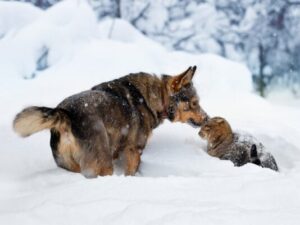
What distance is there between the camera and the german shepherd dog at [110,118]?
5.15 meters

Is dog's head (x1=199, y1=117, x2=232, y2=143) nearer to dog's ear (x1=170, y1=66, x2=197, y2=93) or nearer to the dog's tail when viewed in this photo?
dog's ear (x1=170, y1=66, x2=197, y2=93)

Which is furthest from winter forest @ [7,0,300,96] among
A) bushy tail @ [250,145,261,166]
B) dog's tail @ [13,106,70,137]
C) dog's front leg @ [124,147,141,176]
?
dog's tail @ [13,106,70,137]

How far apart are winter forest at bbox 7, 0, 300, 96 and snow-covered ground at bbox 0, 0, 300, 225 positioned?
0.76 metres

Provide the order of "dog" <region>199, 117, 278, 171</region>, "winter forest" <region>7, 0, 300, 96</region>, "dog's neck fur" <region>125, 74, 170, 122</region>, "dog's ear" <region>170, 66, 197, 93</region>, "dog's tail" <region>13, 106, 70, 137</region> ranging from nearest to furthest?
"dog's tail" <region>13, 106, 70, 137</region>
"dog's neck fur" <region>125, 74, 170, 122</region>
"dog's ear" <region>170, 66, 197, 93</region>
"dog" <region>199, 117, 278, 171</region>
"winter forest" <region>7, 0, 300, 96</region>

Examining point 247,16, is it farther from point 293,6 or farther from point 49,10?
point 49,10

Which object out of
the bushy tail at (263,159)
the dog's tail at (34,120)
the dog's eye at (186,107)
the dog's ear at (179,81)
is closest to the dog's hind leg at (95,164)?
the dog's tail at (34,120)

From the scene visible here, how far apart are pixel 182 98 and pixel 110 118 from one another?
58.6 inches

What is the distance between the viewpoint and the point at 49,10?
12.2m

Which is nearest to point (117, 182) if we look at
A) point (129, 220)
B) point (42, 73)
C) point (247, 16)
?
point (129, 220)

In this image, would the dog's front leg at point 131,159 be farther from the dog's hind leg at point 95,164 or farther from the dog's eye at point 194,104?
the dog's eye at point 194,104

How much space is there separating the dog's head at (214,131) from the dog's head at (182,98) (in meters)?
0.42

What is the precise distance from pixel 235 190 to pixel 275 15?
10.9 metres

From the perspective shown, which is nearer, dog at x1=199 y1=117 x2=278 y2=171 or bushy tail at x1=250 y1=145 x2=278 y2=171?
bushy tail at x1=250 y1=145 x2=278 y2=171

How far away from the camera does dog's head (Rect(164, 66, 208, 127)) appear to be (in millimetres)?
6703
